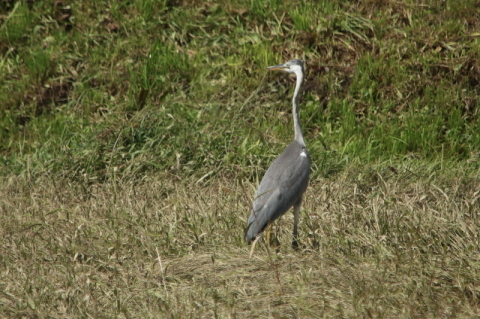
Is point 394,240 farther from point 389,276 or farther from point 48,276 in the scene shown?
point 48,276

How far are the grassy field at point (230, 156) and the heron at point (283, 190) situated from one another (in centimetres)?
15

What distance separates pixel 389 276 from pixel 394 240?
20.0 inches

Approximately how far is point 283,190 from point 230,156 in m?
1.48

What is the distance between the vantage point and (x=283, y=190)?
5.27m

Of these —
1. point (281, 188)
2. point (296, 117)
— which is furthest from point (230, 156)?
point (281, 188)

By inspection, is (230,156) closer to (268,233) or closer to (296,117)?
(296,117)

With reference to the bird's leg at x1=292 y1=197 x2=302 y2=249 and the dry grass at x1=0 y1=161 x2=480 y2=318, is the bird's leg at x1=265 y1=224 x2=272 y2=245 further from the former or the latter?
the bird's leg at x1=292 y1=197 x2=302 y2=249

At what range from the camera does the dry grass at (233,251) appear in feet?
13.5

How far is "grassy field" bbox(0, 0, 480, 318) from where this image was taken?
431 centimetres

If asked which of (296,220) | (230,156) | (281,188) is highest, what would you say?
(281,188)

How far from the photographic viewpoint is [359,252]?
4.74 meters

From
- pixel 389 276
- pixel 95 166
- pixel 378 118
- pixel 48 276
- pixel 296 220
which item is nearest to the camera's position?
pixel 389 276

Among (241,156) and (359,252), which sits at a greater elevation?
(359,252)

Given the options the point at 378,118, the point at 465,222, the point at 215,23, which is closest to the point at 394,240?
the point at 465,222
